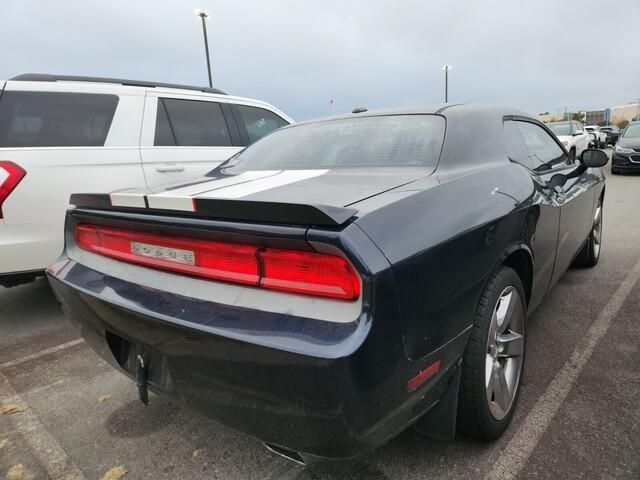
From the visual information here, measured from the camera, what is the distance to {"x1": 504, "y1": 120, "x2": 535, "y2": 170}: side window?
248 centimetres

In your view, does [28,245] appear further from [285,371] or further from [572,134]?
[572,134]

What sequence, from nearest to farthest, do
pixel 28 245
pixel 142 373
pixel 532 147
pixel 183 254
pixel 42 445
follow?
pixel 183 254
pixel 142 373
pixel 42 445
pixel 532 147
pixel 28 245

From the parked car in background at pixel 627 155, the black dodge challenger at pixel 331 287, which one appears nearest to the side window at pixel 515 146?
the black dodge challenger at pixel 331 287

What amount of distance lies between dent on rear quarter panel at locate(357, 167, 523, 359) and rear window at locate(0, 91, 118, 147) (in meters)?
3.17

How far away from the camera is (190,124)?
4.52m

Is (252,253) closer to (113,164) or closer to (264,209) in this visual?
(264,209)

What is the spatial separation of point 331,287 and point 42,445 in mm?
Result: 1768

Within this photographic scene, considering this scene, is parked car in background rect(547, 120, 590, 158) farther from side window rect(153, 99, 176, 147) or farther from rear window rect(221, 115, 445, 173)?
rear window rect(221, 115, 445, 173)

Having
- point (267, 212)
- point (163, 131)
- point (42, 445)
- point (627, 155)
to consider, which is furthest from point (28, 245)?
point (627, 155)

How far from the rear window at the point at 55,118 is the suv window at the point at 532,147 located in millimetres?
3189

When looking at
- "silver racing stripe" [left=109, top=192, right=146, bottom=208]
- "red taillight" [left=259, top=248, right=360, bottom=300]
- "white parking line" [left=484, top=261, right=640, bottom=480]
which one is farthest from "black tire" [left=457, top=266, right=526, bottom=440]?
"silver racing stripe" [left=109, top=192, right=146, bottom=208]

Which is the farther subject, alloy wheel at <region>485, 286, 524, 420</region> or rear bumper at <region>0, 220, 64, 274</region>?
rear bumper at <region>0, 220, 64, 274</region>

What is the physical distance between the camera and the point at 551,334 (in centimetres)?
296

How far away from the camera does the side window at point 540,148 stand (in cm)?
282
